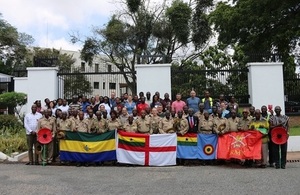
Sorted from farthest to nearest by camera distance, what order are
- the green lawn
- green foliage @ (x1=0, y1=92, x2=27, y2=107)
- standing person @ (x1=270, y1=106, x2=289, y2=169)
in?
green foliage @ (x1=0, y1=92, x2=27, y2=107), the green lawn, standing person @ (x1=270, y1=106, x2=289, y2=169)

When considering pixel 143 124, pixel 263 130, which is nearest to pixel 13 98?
pixel 143 124

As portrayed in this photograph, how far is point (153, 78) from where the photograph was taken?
1688 cm

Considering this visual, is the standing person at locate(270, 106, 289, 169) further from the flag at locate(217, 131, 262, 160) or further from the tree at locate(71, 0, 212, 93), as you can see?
the tree at locate(71, 0, 212, 93)

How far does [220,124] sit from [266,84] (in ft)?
18.8

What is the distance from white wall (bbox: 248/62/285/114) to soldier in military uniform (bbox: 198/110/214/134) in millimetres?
5413

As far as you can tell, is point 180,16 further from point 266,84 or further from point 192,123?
point 192,123

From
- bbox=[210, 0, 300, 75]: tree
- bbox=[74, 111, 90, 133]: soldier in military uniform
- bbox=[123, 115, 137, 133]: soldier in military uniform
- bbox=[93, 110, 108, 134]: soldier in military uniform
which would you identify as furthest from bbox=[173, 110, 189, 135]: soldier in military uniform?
bbox=[210, 0, 300, 75]: tree

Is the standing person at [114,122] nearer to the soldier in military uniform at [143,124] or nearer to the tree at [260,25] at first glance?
the soldier in military uniform at [143,124]

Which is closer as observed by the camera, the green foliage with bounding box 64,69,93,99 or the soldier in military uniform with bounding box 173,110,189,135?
the soldier in military uniform with bounding box 173,110,189,135

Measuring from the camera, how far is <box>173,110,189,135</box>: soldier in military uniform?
12.1 m

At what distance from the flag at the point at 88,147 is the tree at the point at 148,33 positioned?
80.8ft

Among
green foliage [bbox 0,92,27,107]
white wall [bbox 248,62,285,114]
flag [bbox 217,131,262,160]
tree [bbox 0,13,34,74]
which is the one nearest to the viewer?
flag [bbox 217,131,262,160]

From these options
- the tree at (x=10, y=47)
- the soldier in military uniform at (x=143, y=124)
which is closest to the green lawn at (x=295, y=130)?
the soldier in military uniform at (x=143, y=124)

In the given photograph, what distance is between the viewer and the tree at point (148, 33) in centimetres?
3659
